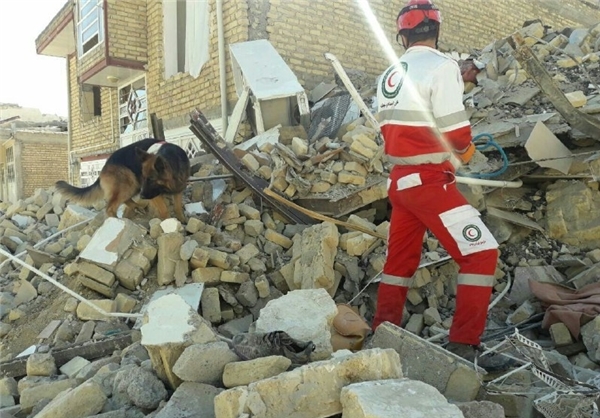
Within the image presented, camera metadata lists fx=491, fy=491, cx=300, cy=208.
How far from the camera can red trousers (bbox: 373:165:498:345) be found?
288 cm

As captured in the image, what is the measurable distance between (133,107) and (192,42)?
10.4 ft

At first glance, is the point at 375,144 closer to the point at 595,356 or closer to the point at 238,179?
the point at 238,179

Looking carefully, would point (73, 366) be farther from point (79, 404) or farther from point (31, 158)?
point (31, 158)

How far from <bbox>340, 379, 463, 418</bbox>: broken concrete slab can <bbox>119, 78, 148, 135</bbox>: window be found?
10103 millimetres

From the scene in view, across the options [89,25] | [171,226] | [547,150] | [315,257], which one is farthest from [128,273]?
[89,25]

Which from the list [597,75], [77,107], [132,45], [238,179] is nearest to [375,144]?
[238,179]

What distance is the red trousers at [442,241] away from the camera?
2.88m

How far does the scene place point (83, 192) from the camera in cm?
545

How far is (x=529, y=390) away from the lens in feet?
8.47

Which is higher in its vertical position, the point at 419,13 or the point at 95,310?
the point at 419,13

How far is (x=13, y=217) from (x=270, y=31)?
483 centimetres

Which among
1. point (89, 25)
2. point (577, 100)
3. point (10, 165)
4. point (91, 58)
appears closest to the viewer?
point (577, 100)

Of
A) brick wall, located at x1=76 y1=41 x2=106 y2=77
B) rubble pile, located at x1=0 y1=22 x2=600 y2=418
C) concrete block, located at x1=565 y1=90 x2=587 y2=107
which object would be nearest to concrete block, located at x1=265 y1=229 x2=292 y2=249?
rubble pile, located at x1=0 y1=22 x2=600 y2=418

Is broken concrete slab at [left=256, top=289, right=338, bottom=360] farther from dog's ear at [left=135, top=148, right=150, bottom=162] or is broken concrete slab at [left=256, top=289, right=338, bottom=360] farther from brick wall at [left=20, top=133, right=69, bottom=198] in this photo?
brick wall at [left=20, top=133, right=69, bottom=198]
